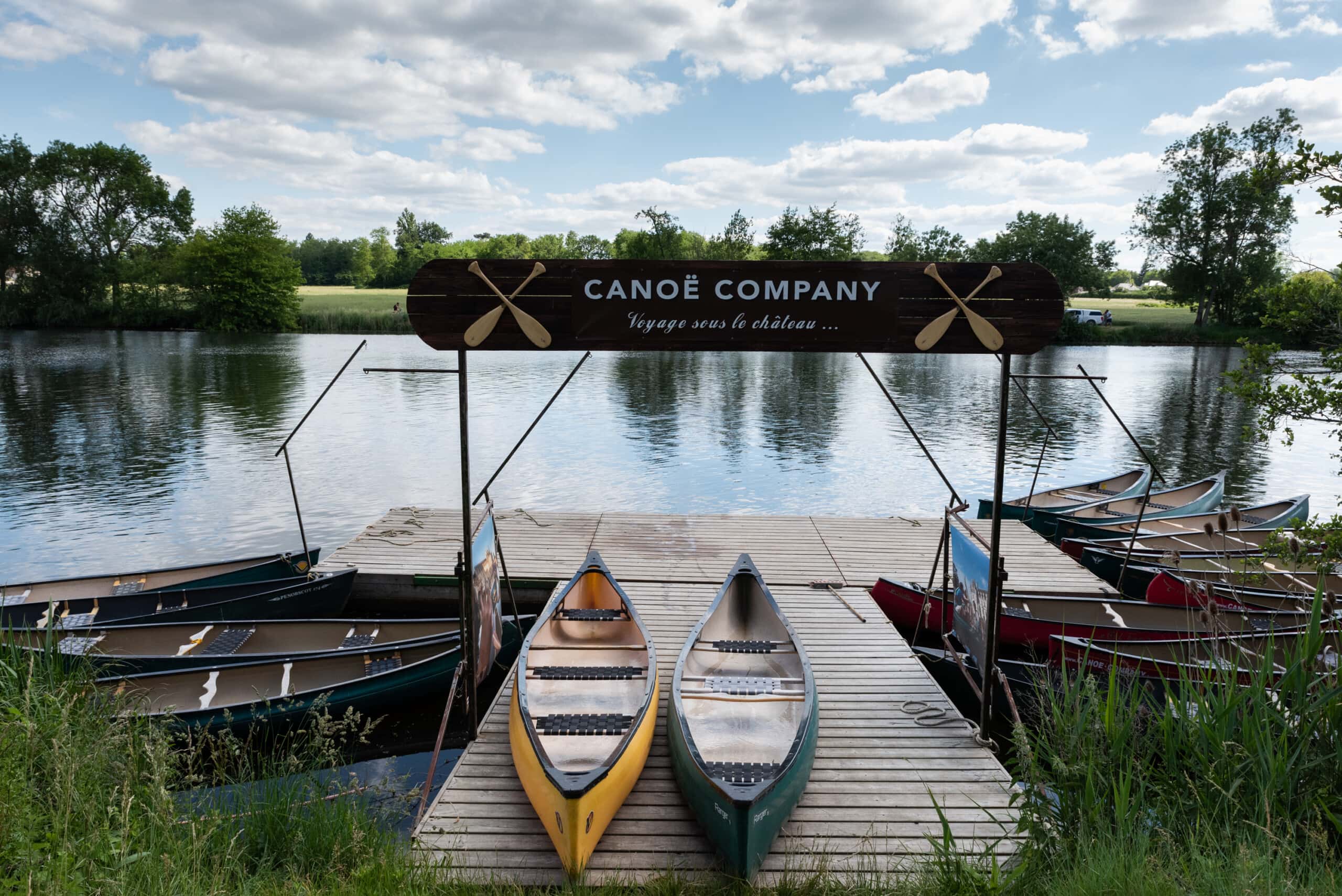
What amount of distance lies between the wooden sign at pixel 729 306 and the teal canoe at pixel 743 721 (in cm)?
281

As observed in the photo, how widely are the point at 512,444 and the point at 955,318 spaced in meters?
20.0

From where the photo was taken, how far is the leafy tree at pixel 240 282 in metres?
64.5

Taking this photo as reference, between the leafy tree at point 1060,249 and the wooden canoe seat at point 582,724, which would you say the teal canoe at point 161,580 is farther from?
the leafy tree at point 1060,249

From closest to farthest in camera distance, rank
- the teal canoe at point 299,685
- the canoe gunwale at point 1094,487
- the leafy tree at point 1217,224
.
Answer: the teal canoe at point 299,685, the canoe gunwale at point 1094,487, the leafy tree at point 1217,224

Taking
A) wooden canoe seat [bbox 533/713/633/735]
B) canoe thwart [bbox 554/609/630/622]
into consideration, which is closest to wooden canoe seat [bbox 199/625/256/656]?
canoe thwart [bbox 554/609/630/622]

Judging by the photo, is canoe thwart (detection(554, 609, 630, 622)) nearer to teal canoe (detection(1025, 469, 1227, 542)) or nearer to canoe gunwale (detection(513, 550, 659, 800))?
canoe gunwale (detection(513, 550, 659, 800))

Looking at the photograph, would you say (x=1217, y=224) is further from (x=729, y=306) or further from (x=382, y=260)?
(x=382, y=260)

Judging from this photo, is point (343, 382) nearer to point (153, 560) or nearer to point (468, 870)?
point (153, 560)

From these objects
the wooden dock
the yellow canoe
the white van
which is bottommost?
the wooden dock

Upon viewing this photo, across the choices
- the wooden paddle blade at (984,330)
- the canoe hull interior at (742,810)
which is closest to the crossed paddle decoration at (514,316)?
the canoe hull interior at (742,810)

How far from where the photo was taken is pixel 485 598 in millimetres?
7004

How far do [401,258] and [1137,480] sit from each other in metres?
129

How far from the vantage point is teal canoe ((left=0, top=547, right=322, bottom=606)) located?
10.1 m

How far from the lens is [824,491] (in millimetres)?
20297
